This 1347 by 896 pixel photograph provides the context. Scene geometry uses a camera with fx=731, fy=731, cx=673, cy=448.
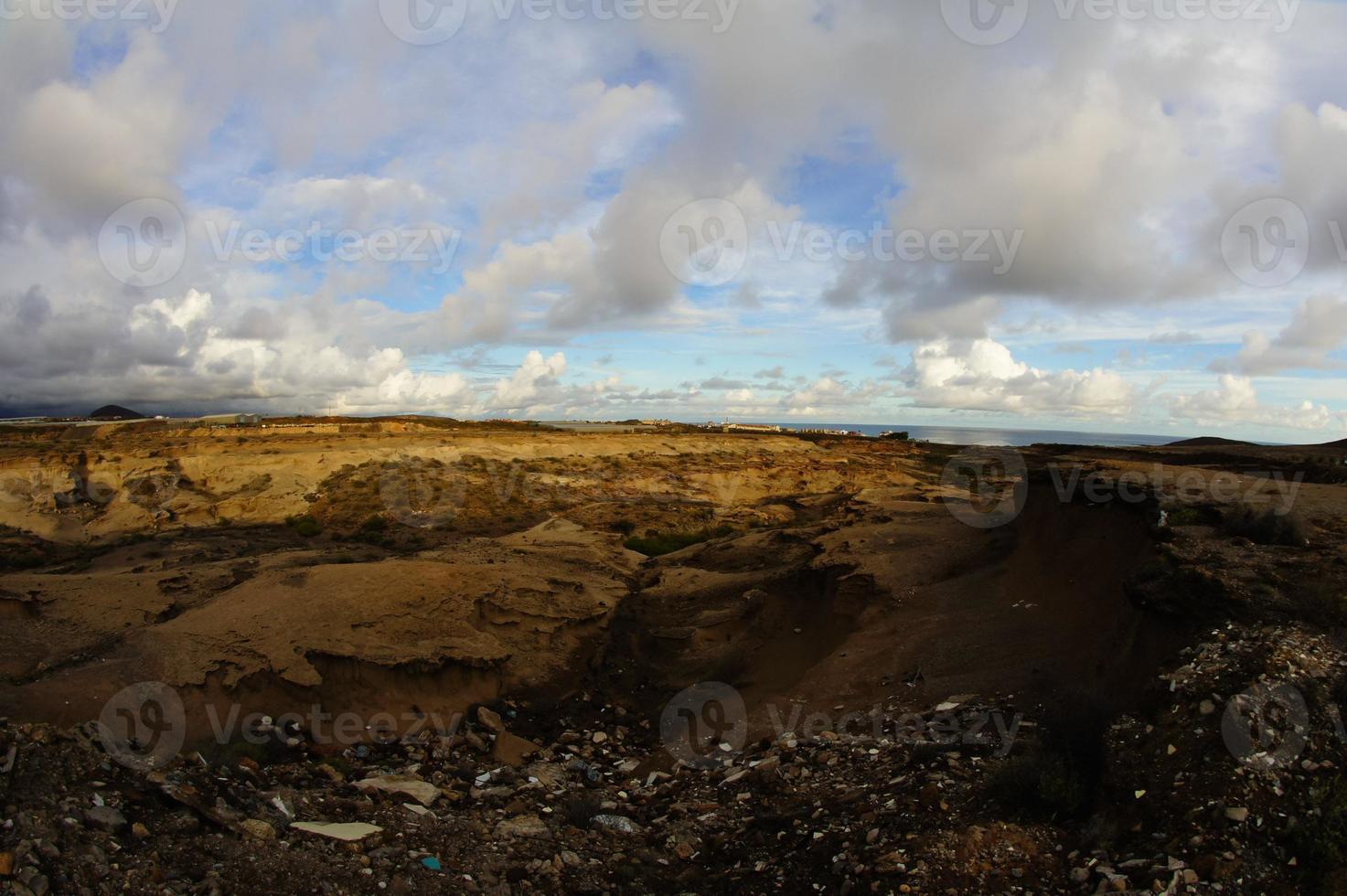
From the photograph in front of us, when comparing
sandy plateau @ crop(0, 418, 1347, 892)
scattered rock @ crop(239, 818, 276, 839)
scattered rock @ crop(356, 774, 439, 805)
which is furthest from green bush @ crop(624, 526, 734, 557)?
scattered rock @ crop(239, 818, 276, 839)

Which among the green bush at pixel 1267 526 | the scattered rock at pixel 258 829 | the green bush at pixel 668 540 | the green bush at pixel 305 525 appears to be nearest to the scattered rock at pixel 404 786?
the scattered rock at pixel 258 829

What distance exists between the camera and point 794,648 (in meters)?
13.6

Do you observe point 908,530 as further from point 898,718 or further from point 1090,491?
point 898,718

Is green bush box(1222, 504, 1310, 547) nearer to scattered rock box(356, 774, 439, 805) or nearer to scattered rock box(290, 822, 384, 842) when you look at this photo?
scattered rock box(356, 774, 439, 805)

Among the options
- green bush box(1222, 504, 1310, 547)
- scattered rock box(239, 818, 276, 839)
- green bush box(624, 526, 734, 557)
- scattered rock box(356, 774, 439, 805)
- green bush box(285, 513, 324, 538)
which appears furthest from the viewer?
green bush box(285, 513, 324, 538)

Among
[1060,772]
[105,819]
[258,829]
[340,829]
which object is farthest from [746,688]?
[105,819]

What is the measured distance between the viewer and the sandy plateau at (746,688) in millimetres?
5688

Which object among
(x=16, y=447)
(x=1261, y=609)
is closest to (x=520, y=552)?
(x=1261, y=609)

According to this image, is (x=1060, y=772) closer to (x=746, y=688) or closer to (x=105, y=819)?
(x=746, y=688)

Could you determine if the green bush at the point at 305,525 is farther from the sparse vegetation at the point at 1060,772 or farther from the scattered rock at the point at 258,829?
the sparse vegetation at the point at 1060,772

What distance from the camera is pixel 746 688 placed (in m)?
12.3

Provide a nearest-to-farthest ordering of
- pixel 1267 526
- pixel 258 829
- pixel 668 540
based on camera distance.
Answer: pixel 258 829 → pixel 1267 526 → pixel 668 540

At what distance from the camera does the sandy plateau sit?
5688 millimetres

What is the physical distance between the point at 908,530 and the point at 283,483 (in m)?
24.2
